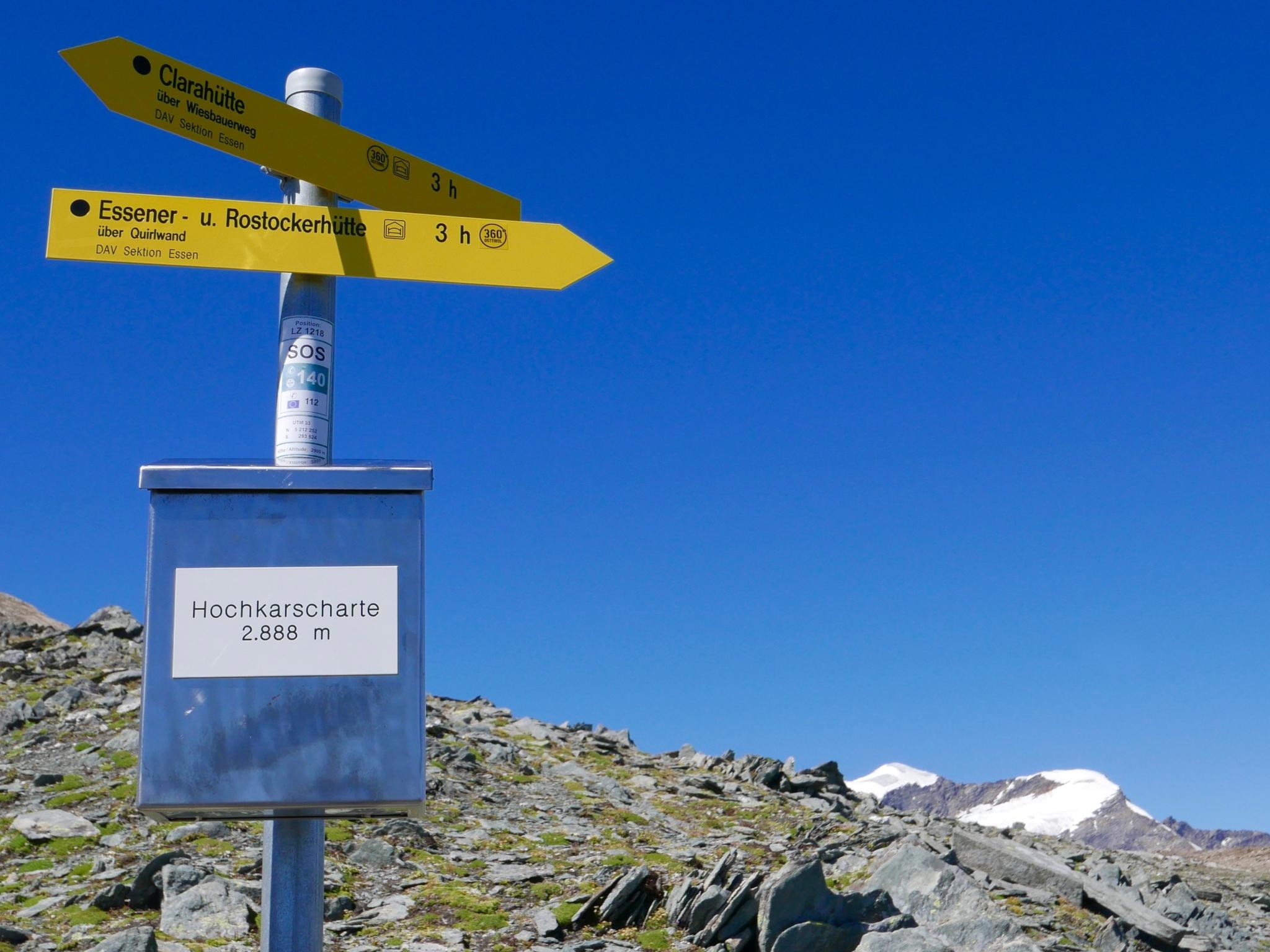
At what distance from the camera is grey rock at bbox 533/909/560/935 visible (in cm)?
1329

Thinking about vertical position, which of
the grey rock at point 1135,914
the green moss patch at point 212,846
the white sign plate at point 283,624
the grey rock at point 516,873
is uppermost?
the white sign plate at point 283,624

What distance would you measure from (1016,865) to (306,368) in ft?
47.8

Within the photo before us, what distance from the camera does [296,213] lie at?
5.93m

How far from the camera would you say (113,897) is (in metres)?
13.8

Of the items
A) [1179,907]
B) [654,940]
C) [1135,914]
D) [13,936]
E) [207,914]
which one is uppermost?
[207,914]

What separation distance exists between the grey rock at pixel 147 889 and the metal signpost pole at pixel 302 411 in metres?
9.84

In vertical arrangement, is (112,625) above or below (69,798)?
above

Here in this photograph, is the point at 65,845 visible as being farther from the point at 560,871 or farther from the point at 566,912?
the point at 566,912

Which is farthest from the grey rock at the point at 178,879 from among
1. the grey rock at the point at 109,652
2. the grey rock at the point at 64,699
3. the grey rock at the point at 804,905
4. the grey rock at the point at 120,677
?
the grey rock at the point at 109,652

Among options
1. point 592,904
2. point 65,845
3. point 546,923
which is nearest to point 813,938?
point 592,904

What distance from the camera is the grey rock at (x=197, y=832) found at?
652 inches

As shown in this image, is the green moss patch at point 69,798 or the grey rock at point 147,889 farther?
the green moss patch at point 69,798

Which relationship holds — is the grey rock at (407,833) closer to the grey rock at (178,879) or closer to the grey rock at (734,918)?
the grey rock at (178,879)

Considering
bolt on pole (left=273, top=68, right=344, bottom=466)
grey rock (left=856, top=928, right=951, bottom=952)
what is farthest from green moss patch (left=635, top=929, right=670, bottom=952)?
bolt on pole (left=273, top=68, right=344, bottom=466)
